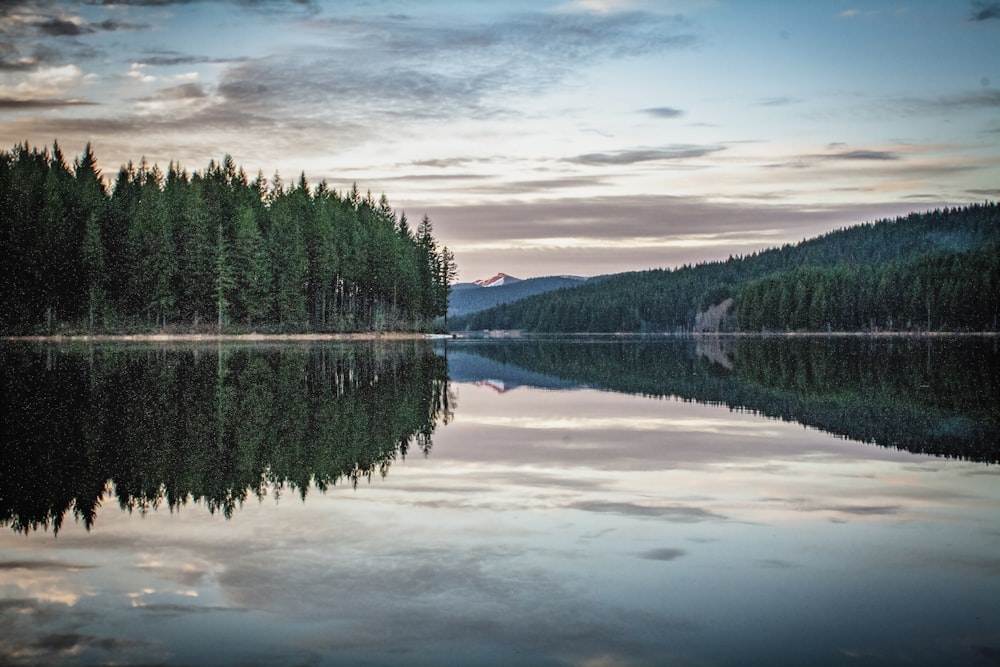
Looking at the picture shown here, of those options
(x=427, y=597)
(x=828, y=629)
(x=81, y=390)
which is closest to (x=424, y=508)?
(x=427, y=597)

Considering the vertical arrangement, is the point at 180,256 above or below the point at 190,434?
above

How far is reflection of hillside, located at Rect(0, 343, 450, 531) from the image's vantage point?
14179 millimetres

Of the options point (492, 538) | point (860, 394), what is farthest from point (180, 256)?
point (492, 538)

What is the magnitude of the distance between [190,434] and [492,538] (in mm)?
10665

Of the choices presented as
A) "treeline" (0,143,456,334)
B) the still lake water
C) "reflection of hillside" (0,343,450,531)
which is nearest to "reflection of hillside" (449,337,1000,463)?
the still lake water

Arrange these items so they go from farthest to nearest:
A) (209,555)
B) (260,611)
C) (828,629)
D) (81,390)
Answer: (81,390), (209,555), (260,611), (828,629)

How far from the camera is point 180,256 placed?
101m

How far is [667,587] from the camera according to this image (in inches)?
360

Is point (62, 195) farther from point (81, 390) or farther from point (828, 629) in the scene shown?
point (828, 629)

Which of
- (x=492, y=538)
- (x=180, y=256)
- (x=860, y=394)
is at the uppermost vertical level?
(x=180, y=256)

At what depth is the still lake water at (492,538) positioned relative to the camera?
7.73 meters

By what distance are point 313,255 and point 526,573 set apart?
109 m

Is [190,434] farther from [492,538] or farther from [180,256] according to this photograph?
[180,256]

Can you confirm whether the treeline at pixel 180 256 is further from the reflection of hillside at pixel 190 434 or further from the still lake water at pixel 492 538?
the still lake water at pixel 492 538
